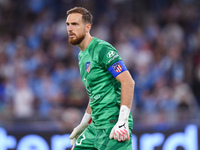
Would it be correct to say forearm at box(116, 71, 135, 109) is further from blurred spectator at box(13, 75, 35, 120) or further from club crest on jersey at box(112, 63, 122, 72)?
blurred spectator at box(13, 75, 35, 120)

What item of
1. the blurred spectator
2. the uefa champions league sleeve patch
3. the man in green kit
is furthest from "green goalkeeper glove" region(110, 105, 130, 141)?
the blurred spectator

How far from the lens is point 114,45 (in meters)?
11.6

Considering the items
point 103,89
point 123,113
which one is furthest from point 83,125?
point 123,113

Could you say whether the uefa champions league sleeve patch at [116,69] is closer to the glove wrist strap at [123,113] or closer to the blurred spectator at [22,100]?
the glove wrist strap at [123,113]

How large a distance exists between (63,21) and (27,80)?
2.87m

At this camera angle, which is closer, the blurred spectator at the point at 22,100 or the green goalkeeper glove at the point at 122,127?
the green goalkeeper glove at the point at 122,127

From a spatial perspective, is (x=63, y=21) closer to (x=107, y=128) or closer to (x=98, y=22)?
(x=98, y=22)

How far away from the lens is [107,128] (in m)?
4.44

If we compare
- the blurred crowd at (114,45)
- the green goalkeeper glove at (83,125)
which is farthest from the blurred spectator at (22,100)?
the green goalkeeper glove at (83,125)

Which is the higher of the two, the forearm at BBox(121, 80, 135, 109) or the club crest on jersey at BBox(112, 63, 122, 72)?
the club crest on jersey at BBox(112, 63, 122, 72)

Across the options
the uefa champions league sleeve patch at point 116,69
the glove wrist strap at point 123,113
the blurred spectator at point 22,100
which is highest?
the blurred spectator at point 22,100

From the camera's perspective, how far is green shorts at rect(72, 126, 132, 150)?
436 cm

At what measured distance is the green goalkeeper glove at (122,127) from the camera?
13.7 feet

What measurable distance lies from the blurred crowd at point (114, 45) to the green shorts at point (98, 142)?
3606mm
